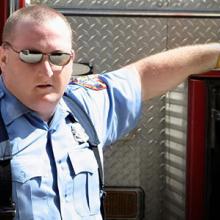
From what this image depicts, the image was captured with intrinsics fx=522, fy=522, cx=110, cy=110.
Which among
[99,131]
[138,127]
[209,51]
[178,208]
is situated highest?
[209,51]

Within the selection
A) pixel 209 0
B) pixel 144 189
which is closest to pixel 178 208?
pixel 144 189

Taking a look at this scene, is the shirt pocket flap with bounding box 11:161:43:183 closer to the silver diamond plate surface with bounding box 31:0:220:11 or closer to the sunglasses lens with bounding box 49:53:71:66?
the sunglasses lens with bounding box 49:53:71:66

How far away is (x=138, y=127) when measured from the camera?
3.30 metres

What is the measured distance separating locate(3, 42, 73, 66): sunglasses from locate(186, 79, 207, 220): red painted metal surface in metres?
1.41

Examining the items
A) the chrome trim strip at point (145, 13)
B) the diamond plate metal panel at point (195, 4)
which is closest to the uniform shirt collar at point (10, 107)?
the chrome trim strip at point (145, 13)

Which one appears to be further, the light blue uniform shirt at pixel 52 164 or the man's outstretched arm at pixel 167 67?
the man's outstretched arm at pixel 167 67

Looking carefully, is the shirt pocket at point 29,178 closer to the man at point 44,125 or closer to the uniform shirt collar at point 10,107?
the man at point 44,125

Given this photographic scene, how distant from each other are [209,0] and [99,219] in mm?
1829

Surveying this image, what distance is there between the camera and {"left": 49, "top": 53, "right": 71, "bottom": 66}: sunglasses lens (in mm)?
1674

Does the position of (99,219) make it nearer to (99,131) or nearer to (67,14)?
(99,131)

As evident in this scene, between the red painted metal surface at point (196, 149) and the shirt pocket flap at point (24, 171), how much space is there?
1519 mm

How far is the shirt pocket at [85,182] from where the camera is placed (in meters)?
1.73

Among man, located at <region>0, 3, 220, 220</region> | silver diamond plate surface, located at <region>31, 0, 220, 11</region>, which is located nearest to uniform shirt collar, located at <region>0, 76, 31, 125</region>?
man, located at <region>0, 3, 220, 220</region>

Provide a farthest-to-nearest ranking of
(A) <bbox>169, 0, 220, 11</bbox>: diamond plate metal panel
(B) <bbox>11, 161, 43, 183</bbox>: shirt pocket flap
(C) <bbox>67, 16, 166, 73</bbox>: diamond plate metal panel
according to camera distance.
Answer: (C) <bbox>67, 16, 166, 73</bbox>: diamond plate metal panel → (A) <bbox>169, 0, 220, 11</bbox>: diamond plate metal panel → (B) <bbox>11, 161, 43, 183</bbox>: shirt pocket flap
